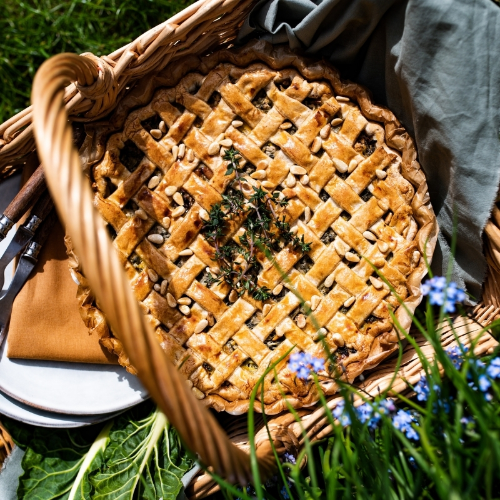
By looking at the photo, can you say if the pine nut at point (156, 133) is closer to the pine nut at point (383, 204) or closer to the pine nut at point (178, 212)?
the pine nut at point (178, 212)

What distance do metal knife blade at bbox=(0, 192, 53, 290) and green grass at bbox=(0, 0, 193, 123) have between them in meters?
0.66

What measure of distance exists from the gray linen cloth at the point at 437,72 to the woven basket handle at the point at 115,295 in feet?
2.07

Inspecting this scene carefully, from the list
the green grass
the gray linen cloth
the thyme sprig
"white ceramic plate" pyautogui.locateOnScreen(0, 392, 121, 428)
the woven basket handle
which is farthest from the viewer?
the green grass

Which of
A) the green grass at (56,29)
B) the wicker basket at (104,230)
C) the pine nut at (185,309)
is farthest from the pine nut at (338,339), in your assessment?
the green grass at (56,29)

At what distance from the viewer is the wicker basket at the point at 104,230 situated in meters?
0.71

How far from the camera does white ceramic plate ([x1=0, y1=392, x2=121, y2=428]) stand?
124cm

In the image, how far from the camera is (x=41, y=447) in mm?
1308

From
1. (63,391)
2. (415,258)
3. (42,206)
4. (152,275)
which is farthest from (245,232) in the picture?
(63,391)

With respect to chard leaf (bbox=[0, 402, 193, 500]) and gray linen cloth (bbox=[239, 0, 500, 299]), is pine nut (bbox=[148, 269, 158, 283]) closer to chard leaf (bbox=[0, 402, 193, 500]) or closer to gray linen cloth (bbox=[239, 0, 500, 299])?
chard leaf (bbox=[0, 402, 193, 500])

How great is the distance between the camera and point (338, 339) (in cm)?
115

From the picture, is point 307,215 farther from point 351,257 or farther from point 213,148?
point 213,148

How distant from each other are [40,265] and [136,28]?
3.09ft

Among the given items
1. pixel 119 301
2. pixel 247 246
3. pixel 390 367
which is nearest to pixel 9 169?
pixel 247 246

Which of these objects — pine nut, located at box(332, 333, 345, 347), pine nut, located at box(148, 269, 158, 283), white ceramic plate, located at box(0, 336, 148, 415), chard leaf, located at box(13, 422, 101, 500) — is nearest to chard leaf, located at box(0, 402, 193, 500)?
chard leaf, located at box(13, 422, 101, 500)
